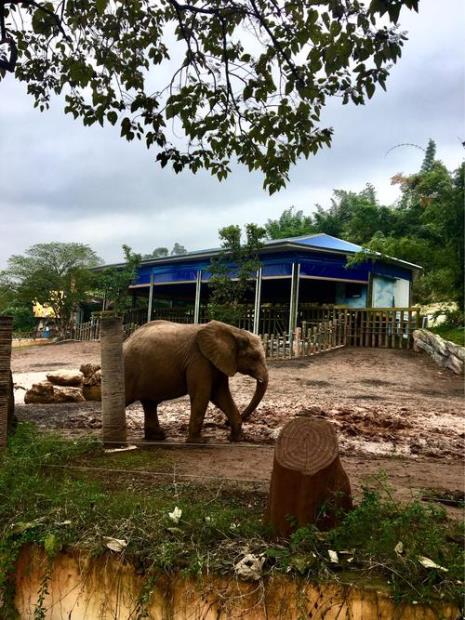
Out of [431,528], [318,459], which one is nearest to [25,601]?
[318,459]

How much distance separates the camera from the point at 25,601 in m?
3.52

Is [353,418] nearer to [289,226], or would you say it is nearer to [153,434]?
[153,434]

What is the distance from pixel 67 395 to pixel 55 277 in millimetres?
25013

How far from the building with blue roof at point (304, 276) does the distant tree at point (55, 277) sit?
6.33 metres

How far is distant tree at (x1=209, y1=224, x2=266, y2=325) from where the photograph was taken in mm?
21328

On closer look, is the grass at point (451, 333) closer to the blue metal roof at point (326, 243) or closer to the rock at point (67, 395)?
the blue metal roof at point (326, 243)

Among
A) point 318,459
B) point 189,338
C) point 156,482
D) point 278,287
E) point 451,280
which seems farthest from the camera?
point 278,287

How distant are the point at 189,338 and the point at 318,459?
3889 millimetres

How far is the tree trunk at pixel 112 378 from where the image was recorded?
5812mm

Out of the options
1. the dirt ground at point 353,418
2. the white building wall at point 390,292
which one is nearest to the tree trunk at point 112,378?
the dirt ground at point 353,418

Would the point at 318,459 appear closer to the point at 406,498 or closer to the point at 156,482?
the point at 406,498

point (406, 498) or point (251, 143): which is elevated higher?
point (251, 143)

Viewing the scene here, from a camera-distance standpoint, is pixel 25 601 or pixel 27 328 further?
pixel 27 328

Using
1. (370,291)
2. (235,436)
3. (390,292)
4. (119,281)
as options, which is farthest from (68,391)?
(119,281)
